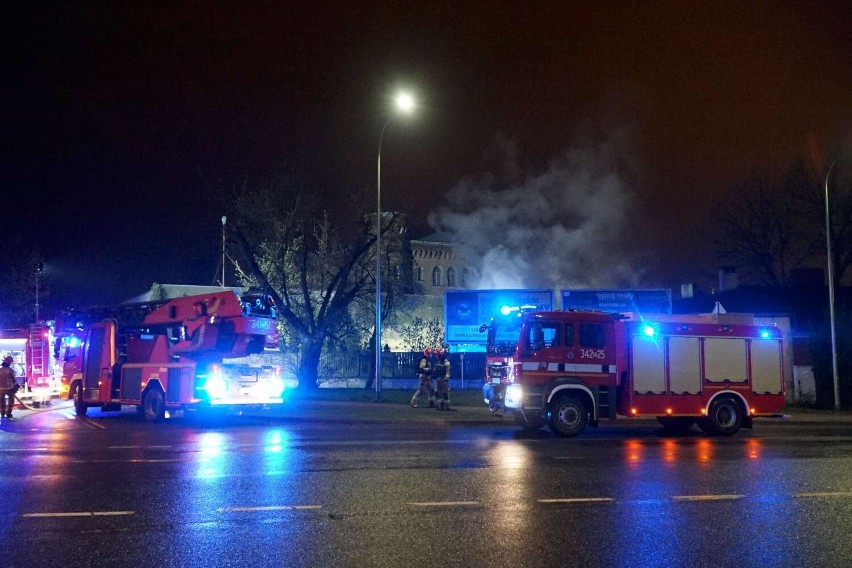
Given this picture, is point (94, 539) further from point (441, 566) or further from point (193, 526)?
point (441, 566)

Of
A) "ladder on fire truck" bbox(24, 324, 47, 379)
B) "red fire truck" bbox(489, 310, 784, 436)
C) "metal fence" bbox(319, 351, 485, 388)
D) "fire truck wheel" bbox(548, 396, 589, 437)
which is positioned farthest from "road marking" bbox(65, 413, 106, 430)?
"metal fence" bbox(319, 351, 485, 388)

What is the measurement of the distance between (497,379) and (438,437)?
1.93 meters

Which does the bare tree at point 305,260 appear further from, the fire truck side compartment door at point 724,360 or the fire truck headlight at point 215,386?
the fire truck side compartment door at point 724,360

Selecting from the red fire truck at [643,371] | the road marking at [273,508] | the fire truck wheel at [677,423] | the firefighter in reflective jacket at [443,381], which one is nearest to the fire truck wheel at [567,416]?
the red fire truck at [643,371]

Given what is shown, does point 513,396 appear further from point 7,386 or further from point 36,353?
point 36,353

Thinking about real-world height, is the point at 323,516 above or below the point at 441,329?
below

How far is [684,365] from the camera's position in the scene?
18469mm

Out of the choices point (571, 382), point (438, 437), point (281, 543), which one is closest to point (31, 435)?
point (438, 437)

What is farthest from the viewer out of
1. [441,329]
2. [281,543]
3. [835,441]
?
[441,329]

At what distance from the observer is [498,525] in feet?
27.5

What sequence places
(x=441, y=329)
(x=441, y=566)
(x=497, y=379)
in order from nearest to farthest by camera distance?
(x=441, y=566) → (x=497, y=379) → (x=441, y=329)

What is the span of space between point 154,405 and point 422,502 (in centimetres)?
1373

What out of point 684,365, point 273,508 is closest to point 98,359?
point 684,365

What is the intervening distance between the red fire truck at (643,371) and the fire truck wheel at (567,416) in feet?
0.07
